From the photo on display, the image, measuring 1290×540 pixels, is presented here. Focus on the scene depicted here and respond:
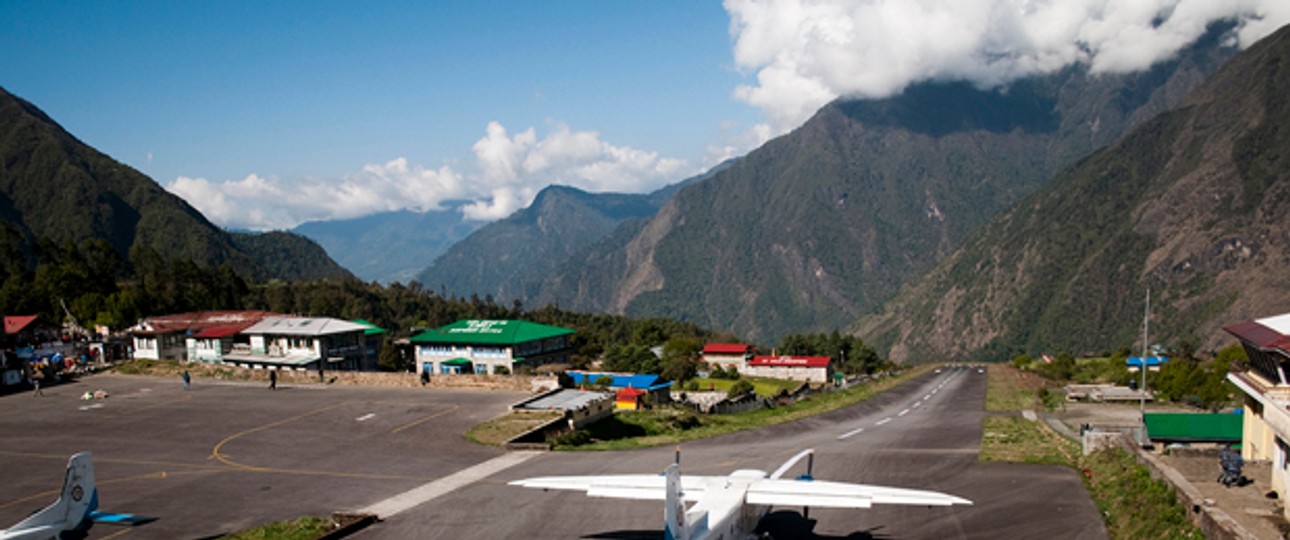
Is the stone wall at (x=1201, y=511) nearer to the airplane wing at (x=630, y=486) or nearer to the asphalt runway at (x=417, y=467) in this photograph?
the asphalt runway at (x=417, y=467)

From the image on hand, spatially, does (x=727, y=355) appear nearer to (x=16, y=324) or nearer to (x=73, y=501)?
(x=16, y=324)

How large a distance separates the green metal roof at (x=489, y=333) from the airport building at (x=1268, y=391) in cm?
5890

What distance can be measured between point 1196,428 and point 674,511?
29.8 metres

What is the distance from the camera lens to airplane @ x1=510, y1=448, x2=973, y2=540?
18.8m

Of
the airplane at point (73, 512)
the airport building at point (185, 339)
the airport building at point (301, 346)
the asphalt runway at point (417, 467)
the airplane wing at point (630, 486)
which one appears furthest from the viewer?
the airport building at point (185, 339)

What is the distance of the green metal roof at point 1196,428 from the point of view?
115 feet

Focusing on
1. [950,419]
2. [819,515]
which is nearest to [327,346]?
[950,419]

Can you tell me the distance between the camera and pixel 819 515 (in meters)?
25.6

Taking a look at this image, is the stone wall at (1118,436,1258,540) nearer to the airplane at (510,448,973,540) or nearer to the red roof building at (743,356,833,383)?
the airplane at (510,448,973,540)

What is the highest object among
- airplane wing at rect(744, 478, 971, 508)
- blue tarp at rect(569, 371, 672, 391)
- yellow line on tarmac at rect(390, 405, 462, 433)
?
yellow line on tarmac at rect(390, 405, 462, 433)

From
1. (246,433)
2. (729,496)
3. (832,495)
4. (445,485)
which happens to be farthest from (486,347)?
(832,495)

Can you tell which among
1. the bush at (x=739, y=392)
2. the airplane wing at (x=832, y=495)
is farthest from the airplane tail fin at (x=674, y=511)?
the bush at (x=739, y=392)

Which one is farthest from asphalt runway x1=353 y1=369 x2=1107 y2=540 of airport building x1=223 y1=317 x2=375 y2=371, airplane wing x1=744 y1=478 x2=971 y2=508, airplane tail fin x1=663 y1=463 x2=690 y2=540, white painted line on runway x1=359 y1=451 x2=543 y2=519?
airport building x1=223 y1=317 x2=375 y2=371

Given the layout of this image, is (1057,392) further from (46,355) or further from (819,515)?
(46,355)
